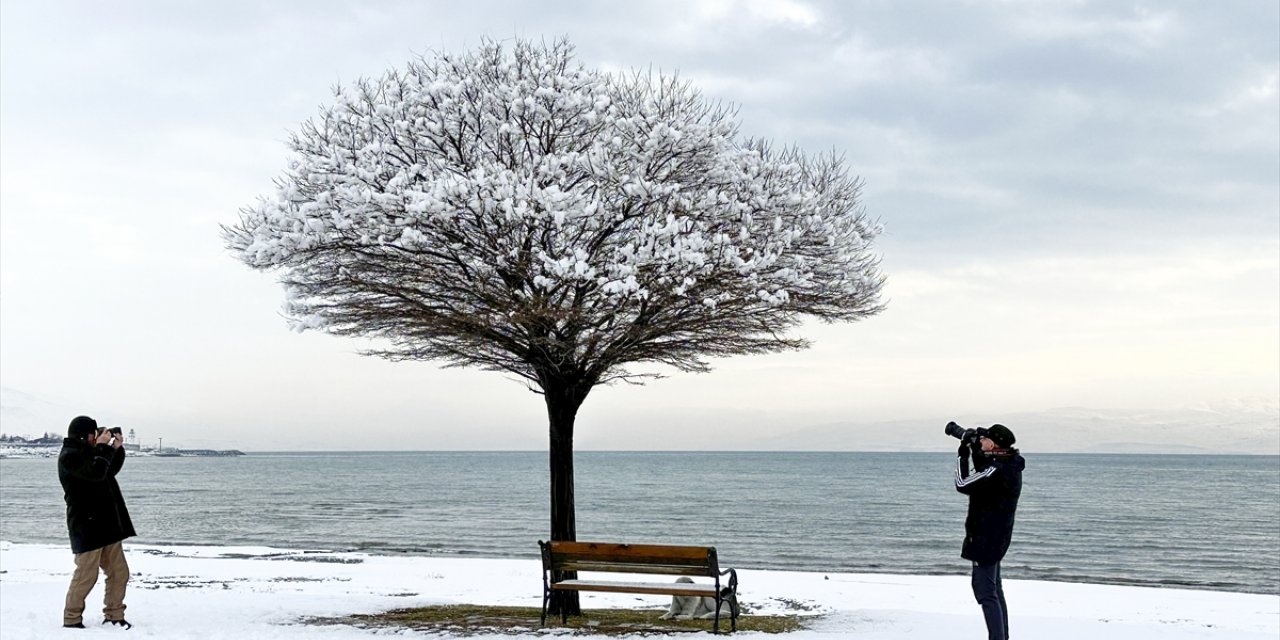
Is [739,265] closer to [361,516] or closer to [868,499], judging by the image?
[361,516]

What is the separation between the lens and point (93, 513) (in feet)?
35.9

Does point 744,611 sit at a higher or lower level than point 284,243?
lower

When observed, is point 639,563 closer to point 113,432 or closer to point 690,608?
point 690,608

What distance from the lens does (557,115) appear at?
39.9ft

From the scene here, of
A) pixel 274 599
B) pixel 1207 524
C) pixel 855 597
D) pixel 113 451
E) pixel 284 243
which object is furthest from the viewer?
pixel 1207 524

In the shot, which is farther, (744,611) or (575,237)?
(744,611)

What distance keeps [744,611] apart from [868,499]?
58.3 meters

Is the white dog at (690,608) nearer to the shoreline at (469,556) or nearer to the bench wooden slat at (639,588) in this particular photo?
the bench wooden slat at (639,588)

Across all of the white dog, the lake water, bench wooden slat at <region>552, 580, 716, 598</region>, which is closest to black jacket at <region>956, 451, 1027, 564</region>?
bench wooden slat at <region>552, 580, 716, 598</region>

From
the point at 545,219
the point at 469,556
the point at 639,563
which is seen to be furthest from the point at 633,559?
the point at 469,556

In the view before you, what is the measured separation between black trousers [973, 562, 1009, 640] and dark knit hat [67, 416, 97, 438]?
9.29 meters

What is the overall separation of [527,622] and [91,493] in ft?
17.6

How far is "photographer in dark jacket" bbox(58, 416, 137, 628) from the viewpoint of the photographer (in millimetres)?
10664

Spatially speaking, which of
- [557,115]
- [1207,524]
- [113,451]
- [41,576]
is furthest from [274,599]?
[1207,524]
